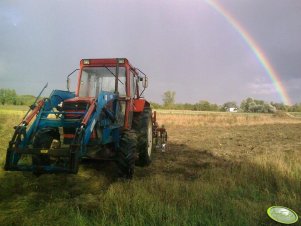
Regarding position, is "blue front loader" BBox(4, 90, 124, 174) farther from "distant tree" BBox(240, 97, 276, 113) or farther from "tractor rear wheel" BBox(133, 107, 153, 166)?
"distant tree" BBox(240, 97, 276, 113)

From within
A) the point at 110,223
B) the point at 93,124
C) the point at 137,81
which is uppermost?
the point at 137,81

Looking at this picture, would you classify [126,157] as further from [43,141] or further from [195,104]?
[195,104]

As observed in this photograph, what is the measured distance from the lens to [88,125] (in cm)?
576

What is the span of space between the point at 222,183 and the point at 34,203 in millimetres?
3430

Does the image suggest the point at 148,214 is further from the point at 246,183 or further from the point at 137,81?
the point at 137,81

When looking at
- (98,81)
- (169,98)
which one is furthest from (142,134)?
(169,98)

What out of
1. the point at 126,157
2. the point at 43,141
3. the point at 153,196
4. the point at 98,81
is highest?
the point at 98,81

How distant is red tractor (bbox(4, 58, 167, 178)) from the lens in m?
5.45

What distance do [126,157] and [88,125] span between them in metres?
1.30

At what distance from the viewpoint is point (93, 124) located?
19.3 feet

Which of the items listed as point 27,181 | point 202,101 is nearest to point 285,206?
point 27,181

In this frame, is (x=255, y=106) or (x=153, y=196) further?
(x=255, y=106)

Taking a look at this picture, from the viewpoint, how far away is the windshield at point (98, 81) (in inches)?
311

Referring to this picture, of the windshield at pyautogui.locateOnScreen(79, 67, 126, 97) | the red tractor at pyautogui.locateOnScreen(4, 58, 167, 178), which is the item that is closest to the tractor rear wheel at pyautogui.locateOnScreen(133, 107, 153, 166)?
the red tractor at pyautogui.locateOnScreen(4, 58, 167, 178)
